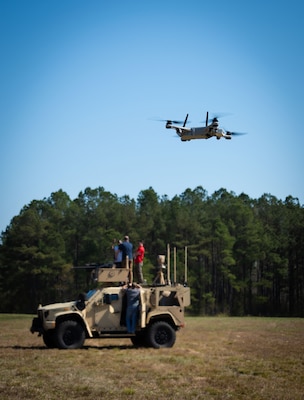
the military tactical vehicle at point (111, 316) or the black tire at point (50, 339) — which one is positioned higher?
the military tactical vehicle at point (111, 316)

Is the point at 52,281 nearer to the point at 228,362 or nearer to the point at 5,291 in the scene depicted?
the point at 5,291

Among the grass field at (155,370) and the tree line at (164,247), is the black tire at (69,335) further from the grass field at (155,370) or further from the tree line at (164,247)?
the tree line at (164,247)

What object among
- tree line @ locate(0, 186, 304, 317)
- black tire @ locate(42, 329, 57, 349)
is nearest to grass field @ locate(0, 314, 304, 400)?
black tire @ locate(42, 329, 57, 349)

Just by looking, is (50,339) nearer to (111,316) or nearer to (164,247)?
(111,316)

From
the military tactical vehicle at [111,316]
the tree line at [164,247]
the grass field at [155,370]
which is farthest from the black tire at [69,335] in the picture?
the tree line at [164,247]

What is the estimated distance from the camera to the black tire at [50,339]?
19638mm

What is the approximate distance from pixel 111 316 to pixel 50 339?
6.30 feet

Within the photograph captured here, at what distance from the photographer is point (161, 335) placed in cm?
2050

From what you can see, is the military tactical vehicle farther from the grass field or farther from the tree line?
the tree line

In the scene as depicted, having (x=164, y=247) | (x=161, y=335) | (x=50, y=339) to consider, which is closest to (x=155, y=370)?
(x=161, y=335)

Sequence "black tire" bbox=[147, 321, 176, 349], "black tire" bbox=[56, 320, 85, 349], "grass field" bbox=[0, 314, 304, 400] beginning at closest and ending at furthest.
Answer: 1. "grass field" bbox=[0, 314, 304, 400]
2. "black tire" bbox=[56, 320, 85, 349]
3. "black tire" bbox=[147, 321, 176, 349]

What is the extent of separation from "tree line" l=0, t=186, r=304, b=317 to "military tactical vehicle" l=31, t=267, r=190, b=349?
38517 mm

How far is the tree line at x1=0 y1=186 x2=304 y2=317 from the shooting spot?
61.8m

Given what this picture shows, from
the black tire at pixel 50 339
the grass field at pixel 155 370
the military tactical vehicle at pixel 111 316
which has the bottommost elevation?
the grass field at pixel 155 370
